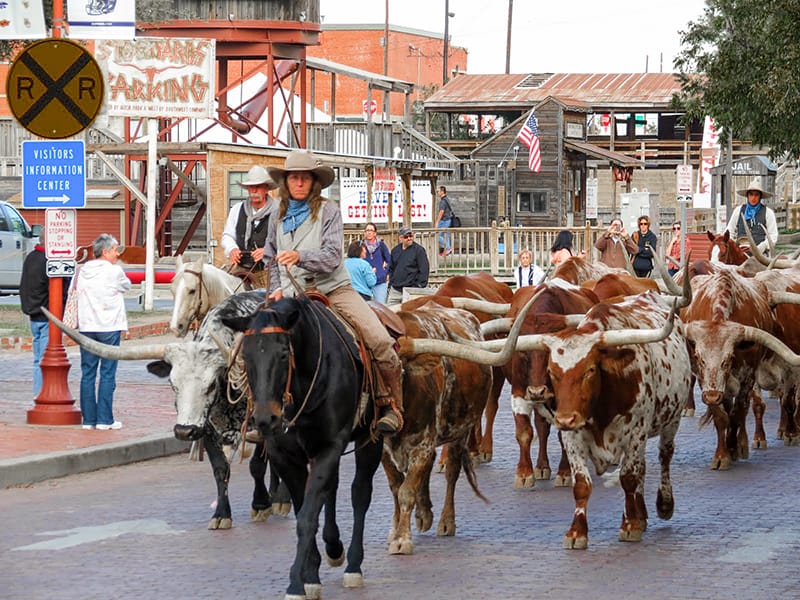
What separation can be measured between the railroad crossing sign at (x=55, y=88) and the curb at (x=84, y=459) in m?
3.16

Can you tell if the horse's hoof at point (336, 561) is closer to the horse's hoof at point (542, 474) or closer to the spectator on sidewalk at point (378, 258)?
the horse's hoof at point (542, 474)

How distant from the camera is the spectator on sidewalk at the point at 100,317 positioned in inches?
594

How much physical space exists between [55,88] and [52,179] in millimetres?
975

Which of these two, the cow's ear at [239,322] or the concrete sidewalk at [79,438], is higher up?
the cow's ear at [239,322]

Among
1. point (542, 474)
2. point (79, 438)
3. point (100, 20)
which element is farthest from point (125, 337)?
point (542, 474)

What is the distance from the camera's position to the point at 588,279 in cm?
1681

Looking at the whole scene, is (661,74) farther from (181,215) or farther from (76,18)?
(76,18)

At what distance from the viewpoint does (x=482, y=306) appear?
14.2 metres

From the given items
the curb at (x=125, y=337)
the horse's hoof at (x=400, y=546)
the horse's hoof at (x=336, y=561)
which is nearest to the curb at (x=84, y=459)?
the horse's hoof at (x=400, y=546)

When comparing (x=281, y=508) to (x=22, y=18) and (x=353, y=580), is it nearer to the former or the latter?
(x=353, y=580)

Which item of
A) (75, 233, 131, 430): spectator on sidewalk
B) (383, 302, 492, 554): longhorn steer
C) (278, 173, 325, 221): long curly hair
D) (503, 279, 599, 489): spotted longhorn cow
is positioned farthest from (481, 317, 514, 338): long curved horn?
(75, 233, 131, 430): spectator on sidewalk

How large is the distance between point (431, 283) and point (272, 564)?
26134 mm

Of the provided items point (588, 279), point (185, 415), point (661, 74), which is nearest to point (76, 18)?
point (588, 279)

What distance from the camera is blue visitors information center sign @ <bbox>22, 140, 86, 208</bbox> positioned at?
15672 mm
